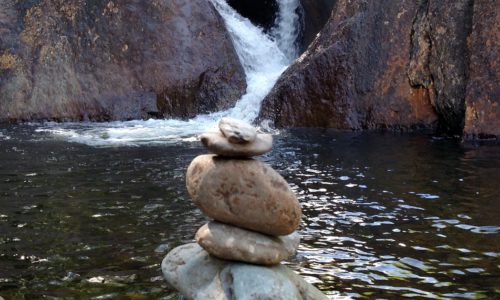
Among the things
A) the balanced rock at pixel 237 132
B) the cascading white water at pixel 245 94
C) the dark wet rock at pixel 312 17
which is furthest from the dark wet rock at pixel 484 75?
the balanced rock at pixel 237 132

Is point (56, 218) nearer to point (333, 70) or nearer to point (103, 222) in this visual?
point (103, 222)

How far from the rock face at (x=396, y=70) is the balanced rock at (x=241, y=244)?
9.77 metres

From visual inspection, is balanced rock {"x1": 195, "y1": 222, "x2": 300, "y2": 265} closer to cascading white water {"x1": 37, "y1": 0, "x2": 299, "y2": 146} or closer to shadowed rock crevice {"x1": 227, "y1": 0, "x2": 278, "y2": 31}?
cascading white water {"x1": 37, "y1": 0, "x2": 299, "y2": 146}

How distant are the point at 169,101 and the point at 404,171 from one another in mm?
8535

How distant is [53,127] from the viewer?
52.3ft

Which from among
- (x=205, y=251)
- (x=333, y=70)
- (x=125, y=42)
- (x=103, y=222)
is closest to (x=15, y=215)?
(x=103, y=222)

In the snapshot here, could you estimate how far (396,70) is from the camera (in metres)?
15.6

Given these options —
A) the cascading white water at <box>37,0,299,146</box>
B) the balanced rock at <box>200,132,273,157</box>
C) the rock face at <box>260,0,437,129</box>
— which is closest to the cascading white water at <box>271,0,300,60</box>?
the cascading white water at <box>37,0,299,146</box>

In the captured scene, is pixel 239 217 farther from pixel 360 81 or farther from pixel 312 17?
pixel 312 17

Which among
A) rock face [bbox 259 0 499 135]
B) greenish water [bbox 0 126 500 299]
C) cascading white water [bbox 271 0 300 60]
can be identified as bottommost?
greenish water [bbox 0 126 500 299]

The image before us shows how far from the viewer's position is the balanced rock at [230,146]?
16.9 feet

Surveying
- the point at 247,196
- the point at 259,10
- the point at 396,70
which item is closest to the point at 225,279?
the point at 247,196

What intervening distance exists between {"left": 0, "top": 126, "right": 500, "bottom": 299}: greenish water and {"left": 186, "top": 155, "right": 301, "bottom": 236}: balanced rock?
0.86 meters

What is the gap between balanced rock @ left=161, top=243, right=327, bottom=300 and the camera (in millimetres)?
4887
